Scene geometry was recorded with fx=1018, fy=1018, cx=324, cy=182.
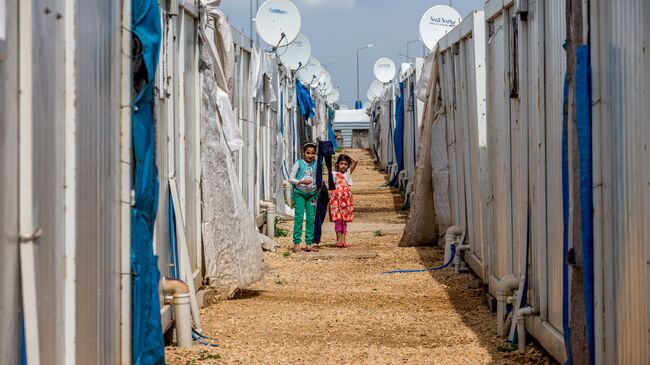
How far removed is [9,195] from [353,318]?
5.08 meters

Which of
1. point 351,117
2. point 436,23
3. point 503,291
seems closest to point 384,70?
point 351,117

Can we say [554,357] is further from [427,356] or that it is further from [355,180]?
[355,180]

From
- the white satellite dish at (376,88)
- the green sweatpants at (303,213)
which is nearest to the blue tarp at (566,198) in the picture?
the green sweatpants at (303,213)

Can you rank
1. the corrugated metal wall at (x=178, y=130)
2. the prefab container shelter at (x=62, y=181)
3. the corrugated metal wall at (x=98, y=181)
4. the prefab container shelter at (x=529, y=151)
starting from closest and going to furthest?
the prefab container shelter at (x=62, y=181) < the corrugated metal wall at (x=98, y=181) < the prefab container shelter at (x=529, y=151) < the corrugated metal wall at (x=178, y=130)

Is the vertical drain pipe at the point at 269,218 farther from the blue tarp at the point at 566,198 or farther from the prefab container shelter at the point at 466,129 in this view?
the blue tarp at the point at 566,198

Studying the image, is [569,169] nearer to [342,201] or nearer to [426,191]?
[426,191]

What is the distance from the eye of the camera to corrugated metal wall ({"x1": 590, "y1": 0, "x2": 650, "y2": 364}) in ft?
12.6

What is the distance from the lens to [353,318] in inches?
306

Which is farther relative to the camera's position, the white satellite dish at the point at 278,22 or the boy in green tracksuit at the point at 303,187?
the white satellite dish at the point at 278,22

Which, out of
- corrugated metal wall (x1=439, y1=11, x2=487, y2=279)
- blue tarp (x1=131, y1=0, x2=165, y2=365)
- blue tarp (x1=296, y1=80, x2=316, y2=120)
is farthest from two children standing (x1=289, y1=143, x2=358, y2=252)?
blue tarp (x1=296, y1=80, x2=316, y2=120)

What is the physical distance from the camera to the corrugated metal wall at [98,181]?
3.79 metres

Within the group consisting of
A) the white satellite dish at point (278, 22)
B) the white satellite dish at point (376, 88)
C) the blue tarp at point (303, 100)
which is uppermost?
the white satellite dish at point (376, 88)

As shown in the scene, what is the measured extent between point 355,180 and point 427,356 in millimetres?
22827

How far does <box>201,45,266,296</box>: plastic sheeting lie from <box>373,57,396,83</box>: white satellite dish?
2876 cm
